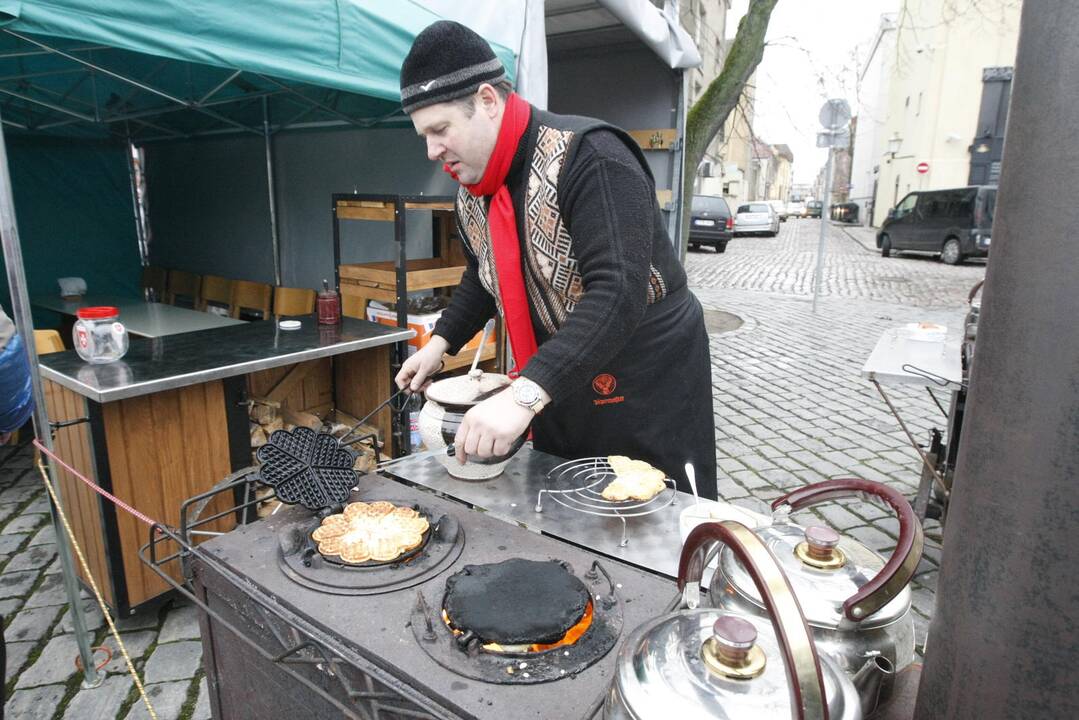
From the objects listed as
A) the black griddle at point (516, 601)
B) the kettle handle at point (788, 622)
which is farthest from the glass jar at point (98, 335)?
the kettle handle at point (788, 622)

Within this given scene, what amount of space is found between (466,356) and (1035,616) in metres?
4.18

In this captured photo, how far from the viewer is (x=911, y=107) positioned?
83.9 feet

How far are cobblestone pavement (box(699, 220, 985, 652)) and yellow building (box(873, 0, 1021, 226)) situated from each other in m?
11.0

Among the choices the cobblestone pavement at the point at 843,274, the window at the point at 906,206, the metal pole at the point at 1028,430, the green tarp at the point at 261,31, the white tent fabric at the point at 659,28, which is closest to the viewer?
the metal pole at the point at 1028,430

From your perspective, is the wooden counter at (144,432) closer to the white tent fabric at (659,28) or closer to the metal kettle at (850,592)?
the metal kettle at (850,592)

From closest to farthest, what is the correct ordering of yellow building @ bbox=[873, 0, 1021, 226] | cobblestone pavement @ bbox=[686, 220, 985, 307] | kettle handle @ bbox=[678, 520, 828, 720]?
kettle handle @ bbox=[678, 520, 828, 720] → cobblestone pavement @ bbox=[686, 220, 985, 307] → yellow building @ bbox=[873, 0, 1021, 226]

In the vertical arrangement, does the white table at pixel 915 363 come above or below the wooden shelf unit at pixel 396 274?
below

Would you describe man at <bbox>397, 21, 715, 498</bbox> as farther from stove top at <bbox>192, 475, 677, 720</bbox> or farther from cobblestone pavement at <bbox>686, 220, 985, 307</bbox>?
cobblestone pavement at <bbox>686, 220, 985, 307</bbox>

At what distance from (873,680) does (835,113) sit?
398 inches

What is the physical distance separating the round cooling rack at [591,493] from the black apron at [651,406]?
0.35 feet

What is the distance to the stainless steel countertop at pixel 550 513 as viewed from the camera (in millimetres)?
1491

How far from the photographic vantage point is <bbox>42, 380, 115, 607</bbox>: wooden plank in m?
2.74

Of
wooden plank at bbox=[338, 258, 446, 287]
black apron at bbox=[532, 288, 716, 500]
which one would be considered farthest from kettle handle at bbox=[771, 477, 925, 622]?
wooden plank at bbox=[338, 258, 446, 287]

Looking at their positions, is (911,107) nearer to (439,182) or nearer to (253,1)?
(439,182)
